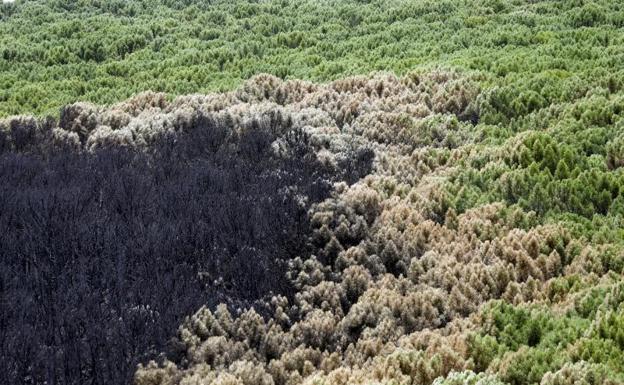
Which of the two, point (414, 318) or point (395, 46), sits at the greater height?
point (395, 46)

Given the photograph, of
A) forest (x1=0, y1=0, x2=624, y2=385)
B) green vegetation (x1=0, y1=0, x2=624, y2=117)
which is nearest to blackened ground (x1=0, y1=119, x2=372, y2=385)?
forest (x1=0, y1=0, x2=624, y2=385)

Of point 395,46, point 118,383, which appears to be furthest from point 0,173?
point 395,46

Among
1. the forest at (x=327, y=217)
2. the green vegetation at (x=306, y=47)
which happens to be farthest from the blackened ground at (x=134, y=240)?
the green vegetation at (x=306, y=47)

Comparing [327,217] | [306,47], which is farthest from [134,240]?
[306,47]

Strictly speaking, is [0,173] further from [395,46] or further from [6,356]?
[395,46]

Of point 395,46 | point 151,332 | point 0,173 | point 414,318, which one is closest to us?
point 151,332

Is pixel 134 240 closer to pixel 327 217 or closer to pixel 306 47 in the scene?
pixel 327 217
